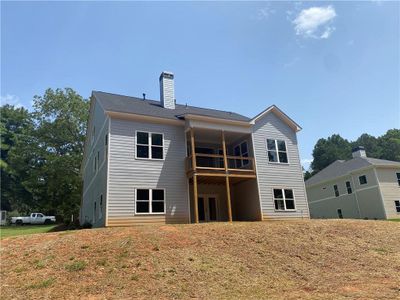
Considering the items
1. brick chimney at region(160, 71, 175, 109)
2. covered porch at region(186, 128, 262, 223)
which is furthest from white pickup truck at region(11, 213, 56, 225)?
covered porch at region(186, 128, 262, 223)

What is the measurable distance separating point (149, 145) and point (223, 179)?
5.15m

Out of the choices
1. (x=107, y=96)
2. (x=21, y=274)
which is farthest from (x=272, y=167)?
(x=21, y=274)

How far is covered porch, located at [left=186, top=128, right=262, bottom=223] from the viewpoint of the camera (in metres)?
19.9

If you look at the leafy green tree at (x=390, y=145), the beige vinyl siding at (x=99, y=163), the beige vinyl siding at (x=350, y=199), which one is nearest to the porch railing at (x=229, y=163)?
the beige vinyl siding at (x=99, y=163)

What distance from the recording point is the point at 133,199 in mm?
17141

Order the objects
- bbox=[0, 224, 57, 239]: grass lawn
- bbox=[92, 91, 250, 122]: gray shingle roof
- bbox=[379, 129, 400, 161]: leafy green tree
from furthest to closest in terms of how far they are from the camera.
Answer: bbox=[379, 129, 400, 161]: leafy green tree → bbox=[0, 224, 57, 239]: grass lawn → bbox=[92, 91, 250, 122]: gray shingle roof

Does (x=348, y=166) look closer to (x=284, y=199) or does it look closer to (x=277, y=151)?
(x=277, y=151)

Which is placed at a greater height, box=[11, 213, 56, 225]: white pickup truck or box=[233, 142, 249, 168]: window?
box=[233, 142, 249, 168]: window

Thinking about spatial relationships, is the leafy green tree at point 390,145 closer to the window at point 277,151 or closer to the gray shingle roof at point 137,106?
the window at point 277,151

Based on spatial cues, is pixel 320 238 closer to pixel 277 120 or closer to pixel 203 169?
pixel 203 169

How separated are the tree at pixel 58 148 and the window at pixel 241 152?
20894mm

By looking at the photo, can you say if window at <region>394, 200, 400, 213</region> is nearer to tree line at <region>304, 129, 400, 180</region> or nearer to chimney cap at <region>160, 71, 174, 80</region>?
chimney cap at <region>160, 71, 174, 80</region>

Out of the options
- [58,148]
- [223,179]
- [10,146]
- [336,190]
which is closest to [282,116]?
[223,179]

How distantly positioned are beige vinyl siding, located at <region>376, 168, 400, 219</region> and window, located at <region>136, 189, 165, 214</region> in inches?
903
